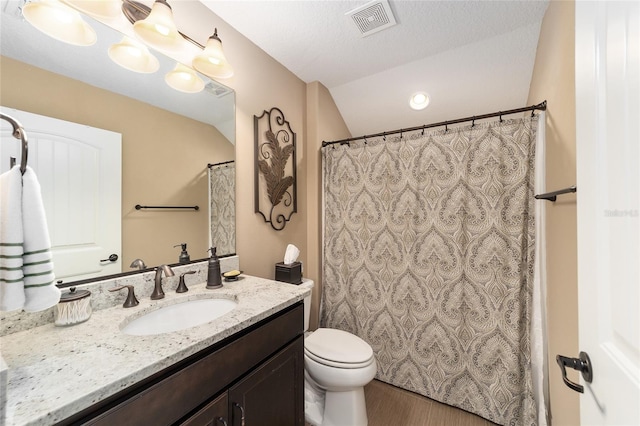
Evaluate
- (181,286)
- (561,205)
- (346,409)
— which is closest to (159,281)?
(181,286)

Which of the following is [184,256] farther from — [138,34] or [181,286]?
[138,34]

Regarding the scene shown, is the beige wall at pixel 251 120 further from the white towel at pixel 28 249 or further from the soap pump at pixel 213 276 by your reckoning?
the white towel at pixel 28 249

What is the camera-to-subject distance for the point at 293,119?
2020mm

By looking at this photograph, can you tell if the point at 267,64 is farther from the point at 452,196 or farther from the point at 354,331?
the point at 354,331

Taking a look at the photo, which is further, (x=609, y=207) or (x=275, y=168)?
(x=275, y=168)

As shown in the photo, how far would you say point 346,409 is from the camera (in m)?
1.39

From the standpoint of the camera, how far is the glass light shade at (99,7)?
2.91 feet

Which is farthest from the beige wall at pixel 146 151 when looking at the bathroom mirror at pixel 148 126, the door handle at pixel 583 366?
the door handle at pixel 583 366

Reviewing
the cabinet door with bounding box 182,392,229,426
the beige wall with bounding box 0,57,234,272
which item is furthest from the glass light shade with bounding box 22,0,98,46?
the cabinet door with bounding box 182,392,229,426

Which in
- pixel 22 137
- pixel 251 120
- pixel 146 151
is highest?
pixel 251 120

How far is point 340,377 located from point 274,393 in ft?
1.70

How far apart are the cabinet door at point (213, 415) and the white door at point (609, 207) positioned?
93 centimetres

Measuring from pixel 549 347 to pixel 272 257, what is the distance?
1724 millimetres

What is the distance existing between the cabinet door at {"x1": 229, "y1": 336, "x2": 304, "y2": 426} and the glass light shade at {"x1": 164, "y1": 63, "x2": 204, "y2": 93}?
138cm
